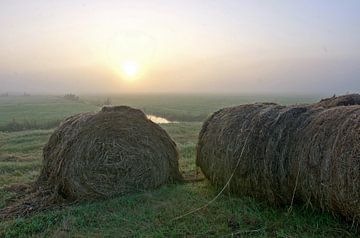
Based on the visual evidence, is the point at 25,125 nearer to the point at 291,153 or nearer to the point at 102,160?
the point at 102,160

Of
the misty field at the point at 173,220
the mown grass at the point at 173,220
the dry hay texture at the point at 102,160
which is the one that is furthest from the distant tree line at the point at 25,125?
the mown grass at the point at 173,220

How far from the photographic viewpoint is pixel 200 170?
8.55 metres

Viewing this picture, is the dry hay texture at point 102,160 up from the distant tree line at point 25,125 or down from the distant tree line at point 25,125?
up

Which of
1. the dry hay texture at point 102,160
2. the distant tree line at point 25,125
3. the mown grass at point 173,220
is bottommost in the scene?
the distant tree line at point 25,125

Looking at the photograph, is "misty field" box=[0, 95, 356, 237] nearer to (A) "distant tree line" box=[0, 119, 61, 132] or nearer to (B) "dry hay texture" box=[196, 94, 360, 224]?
(B) "dry hay texture" box=[196, 94, 360, 224]

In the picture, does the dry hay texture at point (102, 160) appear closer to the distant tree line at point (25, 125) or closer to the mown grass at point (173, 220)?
the mown grass at point (173, 220)

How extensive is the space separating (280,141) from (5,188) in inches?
209

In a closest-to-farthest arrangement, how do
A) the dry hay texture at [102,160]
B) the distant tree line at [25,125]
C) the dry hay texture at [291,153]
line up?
1. the dry hay texture at [291,153]
2. the dry hay texture at [102,160]
3. the distant tree line at [25,125]

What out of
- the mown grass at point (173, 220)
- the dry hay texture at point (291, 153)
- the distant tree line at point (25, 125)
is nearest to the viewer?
the dry hay texture at point (291, 153)

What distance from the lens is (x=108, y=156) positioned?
7508 mm

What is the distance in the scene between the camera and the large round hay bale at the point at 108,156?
7211mm

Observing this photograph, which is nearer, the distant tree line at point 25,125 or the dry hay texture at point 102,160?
the dry hay texture at point 102,160

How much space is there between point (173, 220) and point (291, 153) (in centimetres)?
201

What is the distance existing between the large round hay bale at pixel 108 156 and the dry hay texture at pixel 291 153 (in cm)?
97
